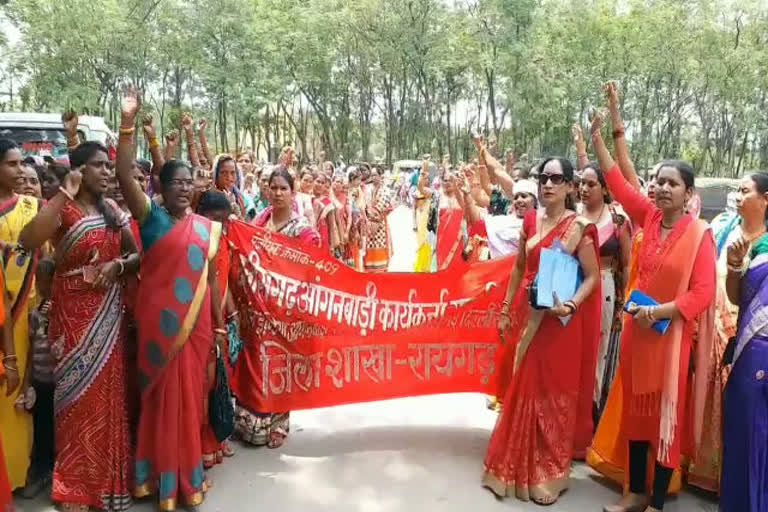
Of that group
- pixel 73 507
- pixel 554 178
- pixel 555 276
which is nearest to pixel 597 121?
pixel 554 178

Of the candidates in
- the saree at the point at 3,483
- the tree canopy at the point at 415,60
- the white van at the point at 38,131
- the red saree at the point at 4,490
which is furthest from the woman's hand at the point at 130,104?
the tree canopy at the point at 415,60

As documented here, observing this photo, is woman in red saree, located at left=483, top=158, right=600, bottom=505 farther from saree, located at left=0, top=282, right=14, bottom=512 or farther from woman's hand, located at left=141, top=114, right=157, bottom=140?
saree, located at left=0, top=282, right=14, bottom=512

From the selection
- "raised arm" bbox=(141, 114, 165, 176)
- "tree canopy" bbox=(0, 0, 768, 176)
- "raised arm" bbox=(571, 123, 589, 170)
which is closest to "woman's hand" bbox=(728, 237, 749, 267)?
"raised arm" bbox=(571, 123, 589, 170)

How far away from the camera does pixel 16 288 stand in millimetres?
3164

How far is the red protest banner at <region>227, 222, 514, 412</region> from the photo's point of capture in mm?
3953

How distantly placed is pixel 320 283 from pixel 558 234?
60.2 inches

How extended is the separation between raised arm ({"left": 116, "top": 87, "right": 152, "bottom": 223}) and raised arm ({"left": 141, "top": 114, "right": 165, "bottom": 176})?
498 millimetres

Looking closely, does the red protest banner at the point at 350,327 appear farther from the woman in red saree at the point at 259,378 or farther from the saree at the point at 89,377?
the saree at the point at 89,377

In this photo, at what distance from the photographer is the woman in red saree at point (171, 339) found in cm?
313

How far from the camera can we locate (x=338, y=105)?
37031 millimetres

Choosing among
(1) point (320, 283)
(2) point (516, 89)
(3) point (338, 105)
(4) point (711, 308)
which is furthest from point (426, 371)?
(3) point (338, 105)

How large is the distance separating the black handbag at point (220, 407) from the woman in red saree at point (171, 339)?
361 mm

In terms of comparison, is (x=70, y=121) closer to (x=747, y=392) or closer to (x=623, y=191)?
(x=623, y=191)

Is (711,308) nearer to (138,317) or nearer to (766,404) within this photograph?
(766,404)
